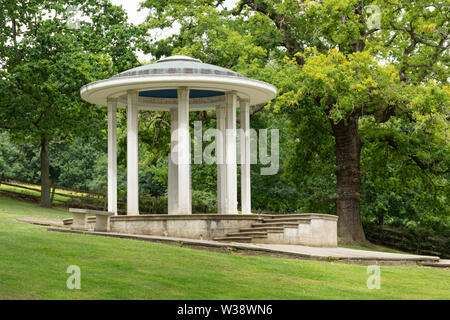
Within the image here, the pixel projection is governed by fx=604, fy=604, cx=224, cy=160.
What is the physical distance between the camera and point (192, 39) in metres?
32.8

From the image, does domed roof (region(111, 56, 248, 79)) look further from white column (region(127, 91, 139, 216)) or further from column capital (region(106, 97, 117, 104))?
column capital (region(106, 97, 117, 104))

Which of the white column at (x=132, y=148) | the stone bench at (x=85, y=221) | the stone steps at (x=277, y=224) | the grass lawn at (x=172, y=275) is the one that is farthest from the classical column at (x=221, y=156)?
the grass lawn at (x=172, y=275)

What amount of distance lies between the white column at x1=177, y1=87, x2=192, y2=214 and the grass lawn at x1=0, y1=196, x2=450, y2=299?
4.70 meters

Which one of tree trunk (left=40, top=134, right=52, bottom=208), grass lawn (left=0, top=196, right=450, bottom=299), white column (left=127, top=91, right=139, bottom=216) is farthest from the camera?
tree trunk (left=40, top=134, right=52, bottom=208)

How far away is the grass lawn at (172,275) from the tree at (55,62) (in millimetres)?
19462

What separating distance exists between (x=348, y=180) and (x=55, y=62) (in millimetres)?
18074

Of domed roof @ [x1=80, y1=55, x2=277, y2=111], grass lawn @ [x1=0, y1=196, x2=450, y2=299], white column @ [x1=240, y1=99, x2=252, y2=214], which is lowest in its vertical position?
grass lawn @ [x1=0, y1=196, x2=450, y2=299]

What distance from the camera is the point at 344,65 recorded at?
26.2 m

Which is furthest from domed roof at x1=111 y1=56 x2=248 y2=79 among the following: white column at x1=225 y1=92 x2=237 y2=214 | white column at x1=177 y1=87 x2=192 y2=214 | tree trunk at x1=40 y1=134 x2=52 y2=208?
tree trunk at x1=40 y1=134 x2=52 y2=208

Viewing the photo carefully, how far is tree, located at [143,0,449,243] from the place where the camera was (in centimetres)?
2636

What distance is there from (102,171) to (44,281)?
45713 millimetres

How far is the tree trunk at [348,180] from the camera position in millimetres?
29859

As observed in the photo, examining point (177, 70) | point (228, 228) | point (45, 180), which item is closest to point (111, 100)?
point (177, 70)

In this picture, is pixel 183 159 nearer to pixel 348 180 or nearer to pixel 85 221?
pixel 85 221
